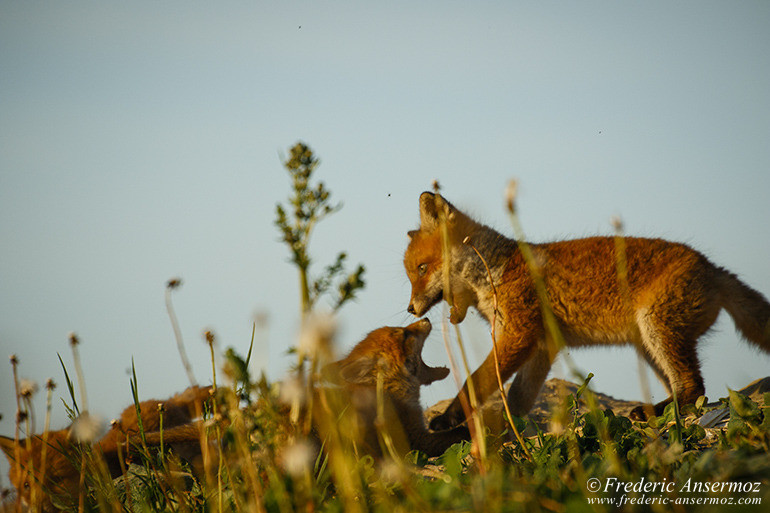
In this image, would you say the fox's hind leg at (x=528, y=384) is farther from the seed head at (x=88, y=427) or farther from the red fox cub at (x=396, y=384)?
the seed head at (x=88, y=427)

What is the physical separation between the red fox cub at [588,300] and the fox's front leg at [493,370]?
0.03ft

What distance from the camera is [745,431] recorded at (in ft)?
10.9

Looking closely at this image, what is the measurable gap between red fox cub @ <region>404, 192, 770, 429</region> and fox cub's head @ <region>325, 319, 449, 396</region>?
425mm

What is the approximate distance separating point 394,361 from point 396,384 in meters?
0.23

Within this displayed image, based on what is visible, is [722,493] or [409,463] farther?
[409,463]

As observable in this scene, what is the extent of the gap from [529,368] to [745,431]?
337 cm

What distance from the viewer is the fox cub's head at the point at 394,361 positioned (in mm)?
5793

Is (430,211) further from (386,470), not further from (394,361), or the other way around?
(386,470)

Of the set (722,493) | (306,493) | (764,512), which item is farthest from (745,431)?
(306,493)

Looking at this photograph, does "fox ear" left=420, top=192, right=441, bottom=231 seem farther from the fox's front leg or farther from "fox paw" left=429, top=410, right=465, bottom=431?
"fox paw" left=429, top=410, right=465, bottom=431

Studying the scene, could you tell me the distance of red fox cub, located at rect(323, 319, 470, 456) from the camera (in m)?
5.20

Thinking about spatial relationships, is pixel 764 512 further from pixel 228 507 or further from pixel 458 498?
pixel 228 507

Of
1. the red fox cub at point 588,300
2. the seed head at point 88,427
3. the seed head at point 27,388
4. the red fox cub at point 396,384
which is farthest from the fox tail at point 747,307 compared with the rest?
the seed head at point 27,388

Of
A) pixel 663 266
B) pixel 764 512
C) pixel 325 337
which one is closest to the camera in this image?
pixel 764 512
